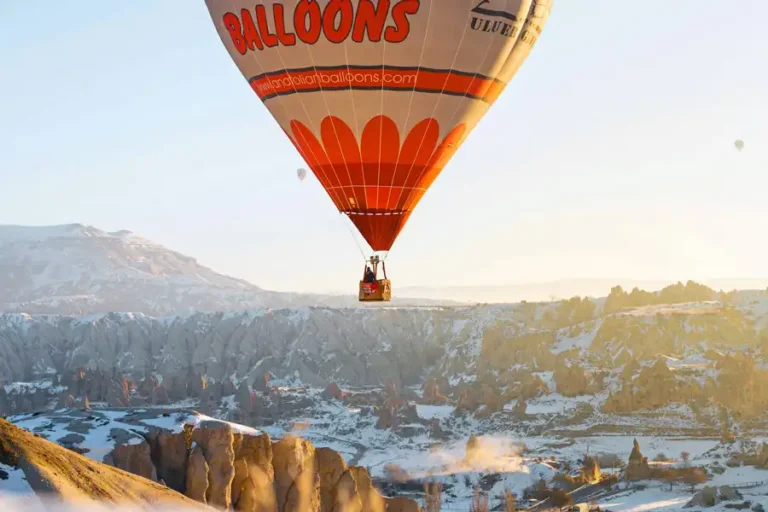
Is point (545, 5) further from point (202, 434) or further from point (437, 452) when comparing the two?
point (437, 452)

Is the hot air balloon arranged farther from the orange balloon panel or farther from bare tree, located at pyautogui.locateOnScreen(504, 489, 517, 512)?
bare tree, located at pyautogui.locateOnScreen(504, 489, 517, 512)

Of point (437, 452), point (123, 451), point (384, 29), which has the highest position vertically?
point (384, 29)

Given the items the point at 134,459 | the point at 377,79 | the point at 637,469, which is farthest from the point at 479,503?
the point at 377,79

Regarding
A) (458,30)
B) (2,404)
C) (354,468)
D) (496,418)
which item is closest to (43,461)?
(458,30)

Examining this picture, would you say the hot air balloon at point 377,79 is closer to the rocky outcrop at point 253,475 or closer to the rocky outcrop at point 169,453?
the rocky outcrop at point 169,453

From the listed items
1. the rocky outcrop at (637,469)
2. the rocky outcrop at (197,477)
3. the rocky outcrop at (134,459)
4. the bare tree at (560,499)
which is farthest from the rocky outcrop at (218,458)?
the rocky outcrop at (637,469)

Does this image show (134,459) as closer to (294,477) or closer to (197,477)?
(197,477)

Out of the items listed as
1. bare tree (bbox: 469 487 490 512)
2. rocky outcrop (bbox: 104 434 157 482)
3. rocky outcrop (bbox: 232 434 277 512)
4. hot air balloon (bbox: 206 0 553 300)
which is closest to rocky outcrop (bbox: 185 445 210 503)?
rocky outcrop (bbox: 104 434 157 482)
